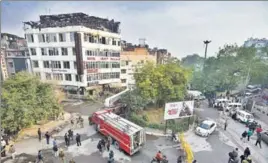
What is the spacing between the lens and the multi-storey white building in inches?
1201

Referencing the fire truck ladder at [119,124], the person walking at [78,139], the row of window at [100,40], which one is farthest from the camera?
the row of window at [100,40]

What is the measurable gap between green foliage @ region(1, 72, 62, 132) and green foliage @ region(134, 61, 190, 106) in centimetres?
1016

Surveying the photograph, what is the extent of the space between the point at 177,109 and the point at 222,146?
5.12 meters

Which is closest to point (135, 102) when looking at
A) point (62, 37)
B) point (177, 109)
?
point (177, 109)

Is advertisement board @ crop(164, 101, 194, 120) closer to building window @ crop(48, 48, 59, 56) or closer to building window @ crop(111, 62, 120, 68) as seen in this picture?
building window @ crop(111, 62, 120, 68)

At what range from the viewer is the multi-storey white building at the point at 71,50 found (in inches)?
1201

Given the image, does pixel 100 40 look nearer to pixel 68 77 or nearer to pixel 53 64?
pixel 68 77

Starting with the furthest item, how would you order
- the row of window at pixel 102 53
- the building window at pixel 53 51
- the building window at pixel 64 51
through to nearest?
the building window at pixel 53 51 < the row of window at pixel 102 53 < the building window at pixel 64 51

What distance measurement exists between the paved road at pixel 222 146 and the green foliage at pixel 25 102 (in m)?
14.9

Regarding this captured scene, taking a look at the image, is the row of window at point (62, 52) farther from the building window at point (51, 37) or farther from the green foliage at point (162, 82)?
the green foliage at point (162, 82)

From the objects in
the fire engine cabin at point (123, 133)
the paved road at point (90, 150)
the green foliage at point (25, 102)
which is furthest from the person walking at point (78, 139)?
the green foliage at point (25, 102)

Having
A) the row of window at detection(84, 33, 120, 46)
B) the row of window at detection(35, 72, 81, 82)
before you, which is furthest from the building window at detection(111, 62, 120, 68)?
the row of window at detection(35, 72, 81, 82)

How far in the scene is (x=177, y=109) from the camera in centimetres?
1891

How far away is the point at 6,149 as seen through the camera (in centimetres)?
1534
